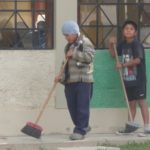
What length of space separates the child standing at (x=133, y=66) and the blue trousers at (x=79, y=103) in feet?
1.94

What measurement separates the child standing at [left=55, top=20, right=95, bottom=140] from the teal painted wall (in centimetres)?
49

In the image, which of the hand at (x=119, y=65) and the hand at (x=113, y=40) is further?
the hand at (x=113, y=40)

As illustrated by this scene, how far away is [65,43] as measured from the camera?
31.8ft

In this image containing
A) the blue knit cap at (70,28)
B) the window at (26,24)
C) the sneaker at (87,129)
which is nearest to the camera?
the blue knit cap at (70,28)

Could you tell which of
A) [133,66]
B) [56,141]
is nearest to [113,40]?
[133,66]

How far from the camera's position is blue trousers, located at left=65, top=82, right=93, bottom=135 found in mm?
9227

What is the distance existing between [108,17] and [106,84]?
939 millimetres

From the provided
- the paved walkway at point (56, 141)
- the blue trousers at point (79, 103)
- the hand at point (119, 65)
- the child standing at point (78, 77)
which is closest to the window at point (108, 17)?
the hand at point (119, 65)

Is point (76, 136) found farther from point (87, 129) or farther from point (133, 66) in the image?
point (133, 66)

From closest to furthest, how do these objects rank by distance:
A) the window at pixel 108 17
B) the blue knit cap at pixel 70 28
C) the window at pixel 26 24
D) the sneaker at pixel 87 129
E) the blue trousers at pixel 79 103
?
1. the blue knit cap at pixel 70 28
2. the blue trousers at pixel 79 103
3. the sneaker at pixel 87 129
4. the window at pixel 26 24
5. the window at pixel 108 17

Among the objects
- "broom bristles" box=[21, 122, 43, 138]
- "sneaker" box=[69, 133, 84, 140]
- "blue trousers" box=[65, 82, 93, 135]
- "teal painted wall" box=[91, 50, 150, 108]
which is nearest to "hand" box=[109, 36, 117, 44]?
"teal painted wall" box=[91, 50, 150, 108]

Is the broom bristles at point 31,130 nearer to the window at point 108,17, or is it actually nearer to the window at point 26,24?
the window at point 26,24

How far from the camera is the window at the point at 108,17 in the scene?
9852mm

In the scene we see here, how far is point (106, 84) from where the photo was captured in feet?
32.4
